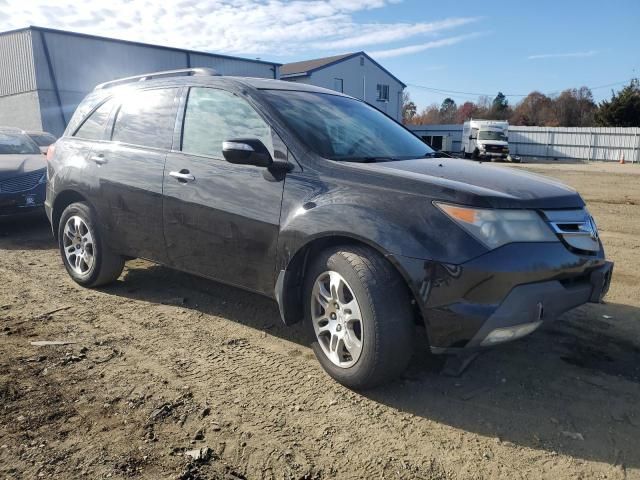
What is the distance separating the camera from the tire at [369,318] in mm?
2906

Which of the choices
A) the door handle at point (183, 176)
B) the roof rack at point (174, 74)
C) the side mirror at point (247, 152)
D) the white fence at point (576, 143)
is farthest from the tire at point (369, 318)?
the white fence at point (576, 143)

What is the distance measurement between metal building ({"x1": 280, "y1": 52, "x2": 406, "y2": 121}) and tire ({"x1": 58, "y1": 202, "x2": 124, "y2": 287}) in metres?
36.5

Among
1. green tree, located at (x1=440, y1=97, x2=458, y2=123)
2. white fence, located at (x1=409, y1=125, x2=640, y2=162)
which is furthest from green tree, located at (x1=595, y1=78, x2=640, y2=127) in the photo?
green tree, located at (x1=440, y1=97, x2=458, y2=123)

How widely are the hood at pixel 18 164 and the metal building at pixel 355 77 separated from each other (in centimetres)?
3292

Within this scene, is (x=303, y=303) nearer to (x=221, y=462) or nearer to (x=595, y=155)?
(x=221, y=462)

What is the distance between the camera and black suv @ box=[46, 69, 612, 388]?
2.78 metres

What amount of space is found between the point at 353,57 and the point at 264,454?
4518 centimetres

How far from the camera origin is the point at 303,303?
3449mm

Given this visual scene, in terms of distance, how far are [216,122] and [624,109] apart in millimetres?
49708

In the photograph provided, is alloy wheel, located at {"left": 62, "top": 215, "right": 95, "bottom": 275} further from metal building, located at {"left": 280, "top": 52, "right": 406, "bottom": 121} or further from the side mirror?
metal building, located at {"left": 280, "top": 52, "right": 406, "bottom": 121}

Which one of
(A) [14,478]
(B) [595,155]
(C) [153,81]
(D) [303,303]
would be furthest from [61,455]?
(B) [595,155]

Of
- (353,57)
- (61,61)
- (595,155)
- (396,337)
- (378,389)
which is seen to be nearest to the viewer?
(396,337)

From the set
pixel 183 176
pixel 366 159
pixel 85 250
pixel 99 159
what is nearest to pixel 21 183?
pixel 85 250

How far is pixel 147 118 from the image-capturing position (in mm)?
4465
